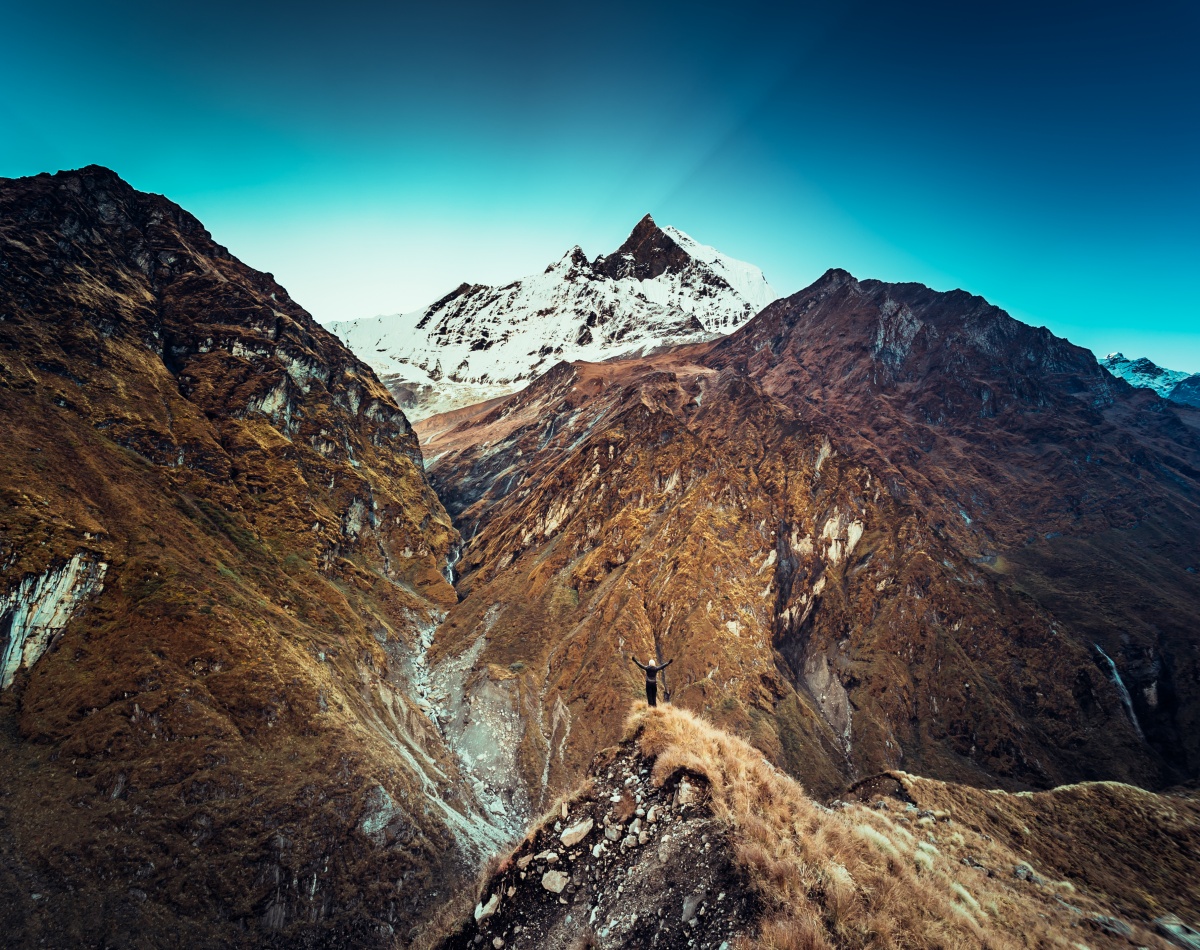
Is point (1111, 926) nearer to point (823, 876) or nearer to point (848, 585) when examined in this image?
point (823, 876)

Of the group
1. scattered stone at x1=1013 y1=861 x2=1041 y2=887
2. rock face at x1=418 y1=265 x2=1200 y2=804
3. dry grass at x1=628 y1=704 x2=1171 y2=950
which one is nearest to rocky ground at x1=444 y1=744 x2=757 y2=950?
dry grass at x1=628 y1=704 x2=1171 y2=950

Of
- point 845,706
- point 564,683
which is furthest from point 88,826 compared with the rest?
point 845,706

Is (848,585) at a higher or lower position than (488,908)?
higher

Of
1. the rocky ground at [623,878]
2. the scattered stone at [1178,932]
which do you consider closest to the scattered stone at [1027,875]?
the scattered stone at [1178,932]

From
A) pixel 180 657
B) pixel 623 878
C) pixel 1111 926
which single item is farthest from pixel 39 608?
pixel 1111 926

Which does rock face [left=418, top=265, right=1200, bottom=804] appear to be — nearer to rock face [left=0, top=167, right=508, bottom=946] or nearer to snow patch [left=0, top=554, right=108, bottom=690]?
rock face [left=0, top=167, right=508, bottom=946]

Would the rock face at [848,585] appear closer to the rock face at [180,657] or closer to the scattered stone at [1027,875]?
the rock face at [180,657]
